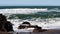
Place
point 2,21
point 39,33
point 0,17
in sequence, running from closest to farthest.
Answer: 1. point 39,33
2. point 2,21
3. point 0,17

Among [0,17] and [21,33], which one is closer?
[21,33]

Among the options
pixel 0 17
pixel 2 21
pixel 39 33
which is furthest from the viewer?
pixel 0 17

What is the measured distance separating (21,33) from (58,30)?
0.38 m

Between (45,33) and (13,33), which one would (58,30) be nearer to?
(45,33)

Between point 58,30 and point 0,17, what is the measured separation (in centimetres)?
396

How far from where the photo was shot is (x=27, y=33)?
1.79 metres

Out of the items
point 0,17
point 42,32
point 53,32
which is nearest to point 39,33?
point 42,32

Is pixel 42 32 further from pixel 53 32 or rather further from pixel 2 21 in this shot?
pixel 2 21

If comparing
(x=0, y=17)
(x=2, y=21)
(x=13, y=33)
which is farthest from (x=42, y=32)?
(x=0, y=17)

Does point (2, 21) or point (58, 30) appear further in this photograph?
Answer: point (2, 21)

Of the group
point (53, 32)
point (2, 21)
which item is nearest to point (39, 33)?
point (53, 32)

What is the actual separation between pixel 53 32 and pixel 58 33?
5 cm

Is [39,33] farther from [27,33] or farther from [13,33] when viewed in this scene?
[13,33]

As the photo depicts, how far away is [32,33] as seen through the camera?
5.74ft
